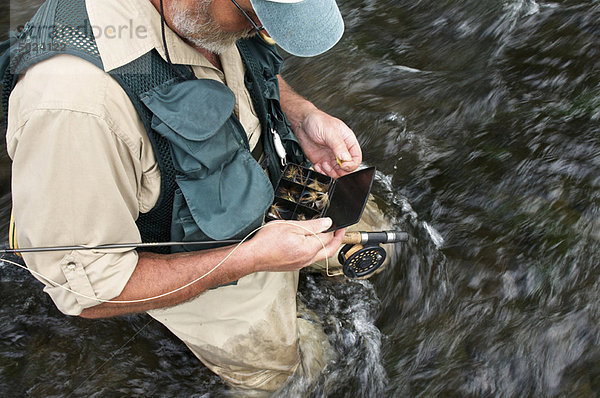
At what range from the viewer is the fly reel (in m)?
2.69

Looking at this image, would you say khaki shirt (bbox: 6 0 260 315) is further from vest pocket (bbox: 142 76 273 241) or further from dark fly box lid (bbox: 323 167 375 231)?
dark fly box lid (bbox: 323 167 375 231)

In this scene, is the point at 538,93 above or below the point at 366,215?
above

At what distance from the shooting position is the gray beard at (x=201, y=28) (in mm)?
1918

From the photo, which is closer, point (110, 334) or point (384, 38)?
point (110, 334)

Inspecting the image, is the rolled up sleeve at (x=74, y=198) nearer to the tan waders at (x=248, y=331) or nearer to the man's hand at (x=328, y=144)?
the tan waders at (x=248, y=331)

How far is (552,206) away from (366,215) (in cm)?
126

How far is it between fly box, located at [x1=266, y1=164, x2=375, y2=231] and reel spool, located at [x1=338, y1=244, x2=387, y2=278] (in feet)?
0.89

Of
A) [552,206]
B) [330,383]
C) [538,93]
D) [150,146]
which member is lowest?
[330,383]

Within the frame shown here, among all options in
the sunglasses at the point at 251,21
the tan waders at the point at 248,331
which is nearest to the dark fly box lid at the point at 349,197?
the tan waders at the point at 248,331

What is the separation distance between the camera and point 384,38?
5.41 metres

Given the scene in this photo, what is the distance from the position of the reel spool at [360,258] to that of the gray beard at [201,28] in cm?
131

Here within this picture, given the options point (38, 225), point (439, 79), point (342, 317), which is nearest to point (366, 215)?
point (342, 317)

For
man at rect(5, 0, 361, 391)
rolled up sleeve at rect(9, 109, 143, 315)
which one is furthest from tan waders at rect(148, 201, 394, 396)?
rolled up sleeve at rect(9, 109, 143, 315)

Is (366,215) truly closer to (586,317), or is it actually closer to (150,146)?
(586,317)
